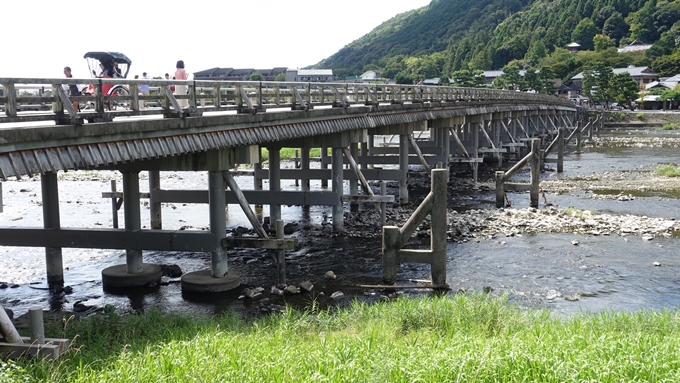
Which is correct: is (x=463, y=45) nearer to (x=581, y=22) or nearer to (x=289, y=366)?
(x=581, y=22)

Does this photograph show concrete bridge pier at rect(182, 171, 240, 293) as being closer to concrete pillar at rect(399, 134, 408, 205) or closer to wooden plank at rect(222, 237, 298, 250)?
wooden plank at rect(222, 237, 298, 250)

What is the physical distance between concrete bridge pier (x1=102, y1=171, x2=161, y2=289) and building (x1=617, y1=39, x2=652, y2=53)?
412 feet

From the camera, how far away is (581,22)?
141375 millimetres

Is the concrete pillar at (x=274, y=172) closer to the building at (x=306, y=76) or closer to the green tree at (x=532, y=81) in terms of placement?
the building at (x=306, y=76)

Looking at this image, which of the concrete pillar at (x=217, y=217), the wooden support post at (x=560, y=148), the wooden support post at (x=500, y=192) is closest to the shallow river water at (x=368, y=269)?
the concrete pillar at (x=217, y=217)

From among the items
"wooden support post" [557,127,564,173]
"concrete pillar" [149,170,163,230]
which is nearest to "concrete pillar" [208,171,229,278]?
"concrete pillar" [149,170,163,230]

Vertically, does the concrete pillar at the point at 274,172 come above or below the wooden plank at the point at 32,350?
above

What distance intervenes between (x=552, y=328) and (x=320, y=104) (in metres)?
11.4

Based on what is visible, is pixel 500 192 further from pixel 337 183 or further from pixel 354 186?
pixel 337 183

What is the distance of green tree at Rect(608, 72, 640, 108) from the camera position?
86.2 m

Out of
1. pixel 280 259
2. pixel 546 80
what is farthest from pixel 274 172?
pixel 546 80

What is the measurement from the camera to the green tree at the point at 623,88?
86.2 meters

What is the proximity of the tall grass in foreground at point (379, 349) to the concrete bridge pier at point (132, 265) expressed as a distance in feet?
13.4

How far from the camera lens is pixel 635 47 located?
127m
